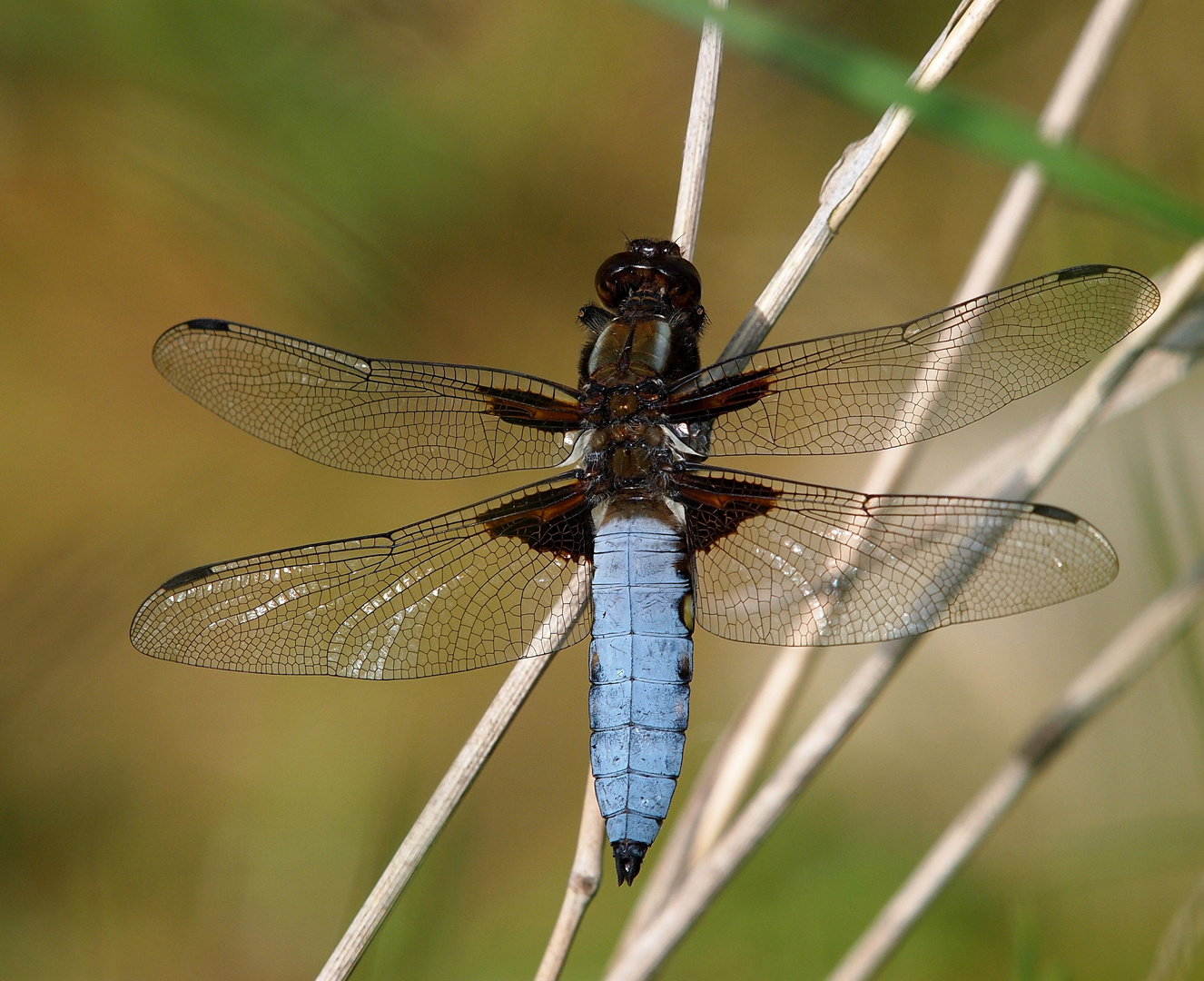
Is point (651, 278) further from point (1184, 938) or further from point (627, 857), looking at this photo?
point (1184, 938)

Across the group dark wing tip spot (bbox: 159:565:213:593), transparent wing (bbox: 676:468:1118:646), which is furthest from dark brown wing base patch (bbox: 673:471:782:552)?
dark wing tip spot (bbox: 159:565:213:593)

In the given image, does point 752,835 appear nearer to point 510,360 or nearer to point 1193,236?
point 1193,236

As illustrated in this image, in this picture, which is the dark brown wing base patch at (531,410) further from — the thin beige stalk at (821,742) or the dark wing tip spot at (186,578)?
the thin beige stalk at (821,742)

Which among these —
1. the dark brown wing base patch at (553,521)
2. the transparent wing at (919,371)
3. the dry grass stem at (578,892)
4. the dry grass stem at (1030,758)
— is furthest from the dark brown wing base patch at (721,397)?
the dry grass stem at (1030,758)

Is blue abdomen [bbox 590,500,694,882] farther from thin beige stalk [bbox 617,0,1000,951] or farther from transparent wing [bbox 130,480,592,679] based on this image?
thin beige stalk [bbox 617,0,1000,951]

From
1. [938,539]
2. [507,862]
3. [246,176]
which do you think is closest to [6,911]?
[507,862]

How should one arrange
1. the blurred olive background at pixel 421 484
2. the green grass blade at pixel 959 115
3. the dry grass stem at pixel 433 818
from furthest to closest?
the blurred olive background at pixel 421 484 → the dry grass stem at pixel 433 818 → the green grass blade at pixel 959 115
